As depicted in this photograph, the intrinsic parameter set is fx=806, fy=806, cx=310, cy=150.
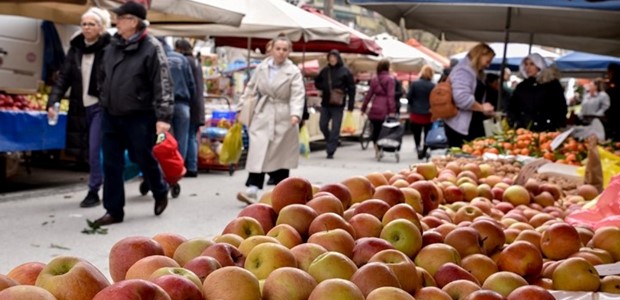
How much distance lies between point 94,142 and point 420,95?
887cm

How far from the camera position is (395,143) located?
1620 cm

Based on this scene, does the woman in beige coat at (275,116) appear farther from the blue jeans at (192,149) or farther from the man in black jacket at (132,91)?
the blue jeans at (192,149)

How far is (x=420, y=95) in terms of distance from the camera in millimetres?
15961

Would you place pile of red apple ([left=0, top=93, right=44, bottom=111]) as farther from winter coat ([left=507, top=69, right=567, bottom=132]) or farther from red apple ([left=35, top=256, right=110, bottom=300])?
red apple ([left=35, top=256, right=110, bottom=300])

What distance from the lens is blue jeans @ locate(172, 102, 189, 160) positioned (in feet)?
34.9

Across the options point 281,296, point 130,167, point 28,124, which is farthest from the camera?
point 130,167

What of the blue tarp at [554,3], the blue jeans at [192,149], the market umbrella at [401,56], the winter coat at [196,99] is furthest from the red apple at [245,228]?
the market umbrella at [401,56]

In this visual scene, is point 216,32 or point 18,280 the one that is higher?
point 216,32

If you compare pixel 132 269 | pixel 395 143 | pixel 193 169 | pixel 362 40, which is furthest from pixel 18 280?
pixel 395 143

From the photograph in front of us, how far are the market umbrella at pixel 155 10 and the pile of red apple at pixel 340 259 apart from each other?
5742 mm

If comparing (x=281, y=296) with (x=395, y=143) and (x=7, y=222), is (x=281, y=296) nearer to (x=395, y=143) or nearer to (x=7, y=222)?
(x=7, y=222)

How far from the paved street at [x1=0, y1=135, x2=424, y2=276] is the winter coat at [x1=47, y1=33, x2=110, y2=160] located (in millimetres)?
723

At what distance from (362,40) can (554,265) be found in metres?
12.3

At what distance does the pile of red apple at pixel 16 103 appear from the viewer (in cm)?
935
